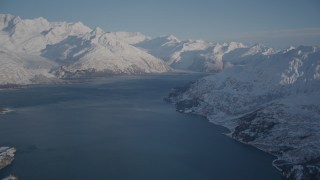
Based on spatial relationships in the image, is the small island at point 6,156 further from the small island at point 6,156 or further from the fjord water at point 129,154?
the fjord water at point 129,154

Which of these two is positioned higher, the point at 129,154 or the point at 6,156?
the point at 6,156

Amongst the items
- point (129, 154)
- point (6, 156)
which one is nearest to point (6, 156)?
point (6, 156)

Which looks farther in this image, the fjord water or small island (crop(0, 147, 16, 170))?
small island (crop(0, 147, 16, 170))

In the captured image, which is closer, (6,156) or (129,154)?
(6,156)

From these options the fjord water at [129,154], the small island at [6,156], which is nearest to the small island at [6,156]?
the small island at [6,156]

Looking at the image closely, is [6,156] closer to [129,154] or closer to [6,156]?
[6,156]

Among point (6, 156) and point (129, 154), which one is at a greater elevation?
point (6, 156)

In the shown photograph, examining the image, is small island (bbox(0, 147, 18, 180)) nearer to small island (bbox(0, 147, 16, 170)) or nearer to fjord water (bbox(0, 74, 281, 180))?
small island (bbox(0, 147, 16, 170))

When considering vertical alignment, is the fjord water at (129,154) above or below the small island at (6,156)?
below

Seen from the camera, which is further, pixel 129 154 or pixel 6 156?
pixel 129 154

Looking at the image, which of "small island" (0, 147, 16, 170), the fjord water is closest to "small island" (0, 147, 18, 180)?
"small island" (0, 147, 16, 170)

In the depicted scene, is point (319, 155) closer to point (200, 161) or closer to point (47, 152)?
point (200, 161)
